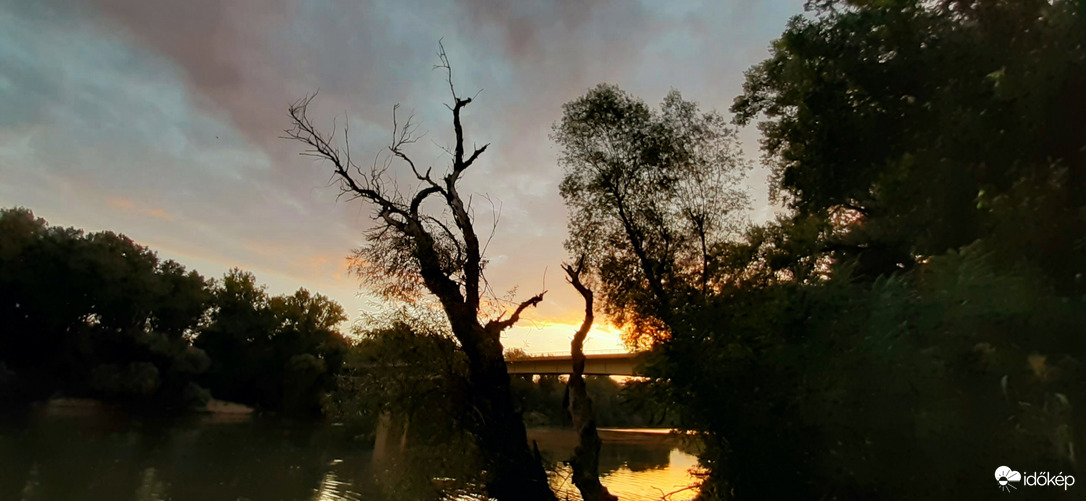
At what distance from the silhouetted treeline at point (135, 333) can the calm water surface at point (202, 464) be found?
17.4ft

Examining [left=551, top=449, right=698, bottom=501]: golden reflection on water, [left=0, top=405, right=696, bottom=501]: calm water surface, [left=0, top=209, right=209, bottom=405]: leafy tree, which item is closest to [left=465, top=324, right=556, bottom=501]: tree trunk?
[left=551, top=449, right=698, bottom=501]: golden reflection on water

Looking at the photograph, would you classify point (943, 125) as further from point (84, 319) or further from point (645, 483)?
point (84, 319)

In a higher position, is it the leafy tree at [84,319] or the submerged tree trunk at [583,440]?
the leafy tree at [84,319]

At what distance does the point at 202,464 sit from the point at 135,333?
37.1 meters

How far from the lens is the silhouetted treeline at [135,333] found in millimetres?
53688

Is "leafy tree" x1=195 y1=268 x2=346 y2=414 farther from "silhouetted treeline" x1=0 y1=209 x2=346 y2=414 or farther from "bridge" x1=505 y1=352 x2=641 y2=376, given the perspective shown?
"bridge" x1=505 y1=352 x2=641 y2=376

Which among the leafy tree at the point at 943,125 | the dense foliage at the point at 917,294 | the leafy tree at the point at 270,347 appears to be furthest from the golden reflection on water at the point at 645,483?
the leafy tree at the point at 270,347

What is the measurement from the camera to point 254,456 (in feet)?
112

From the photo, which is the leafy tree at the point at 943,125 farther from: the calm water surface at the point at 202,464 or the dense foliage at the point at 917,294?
the calm water surface at the point at 202,464

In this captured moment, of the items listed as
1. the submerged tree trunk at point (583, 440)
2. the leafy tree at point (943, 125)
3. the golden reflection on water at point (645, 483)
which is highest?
the leafy tree at point (943, 125)

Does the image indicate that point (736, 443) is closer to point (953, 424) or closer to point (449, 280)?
point (953, 424)

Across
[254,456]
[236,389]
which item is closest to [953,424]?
[254,456]

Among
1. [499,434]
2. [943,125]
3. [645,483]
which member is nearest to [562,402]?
[499,434]

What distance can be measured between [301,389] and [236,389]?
26.2 ft
